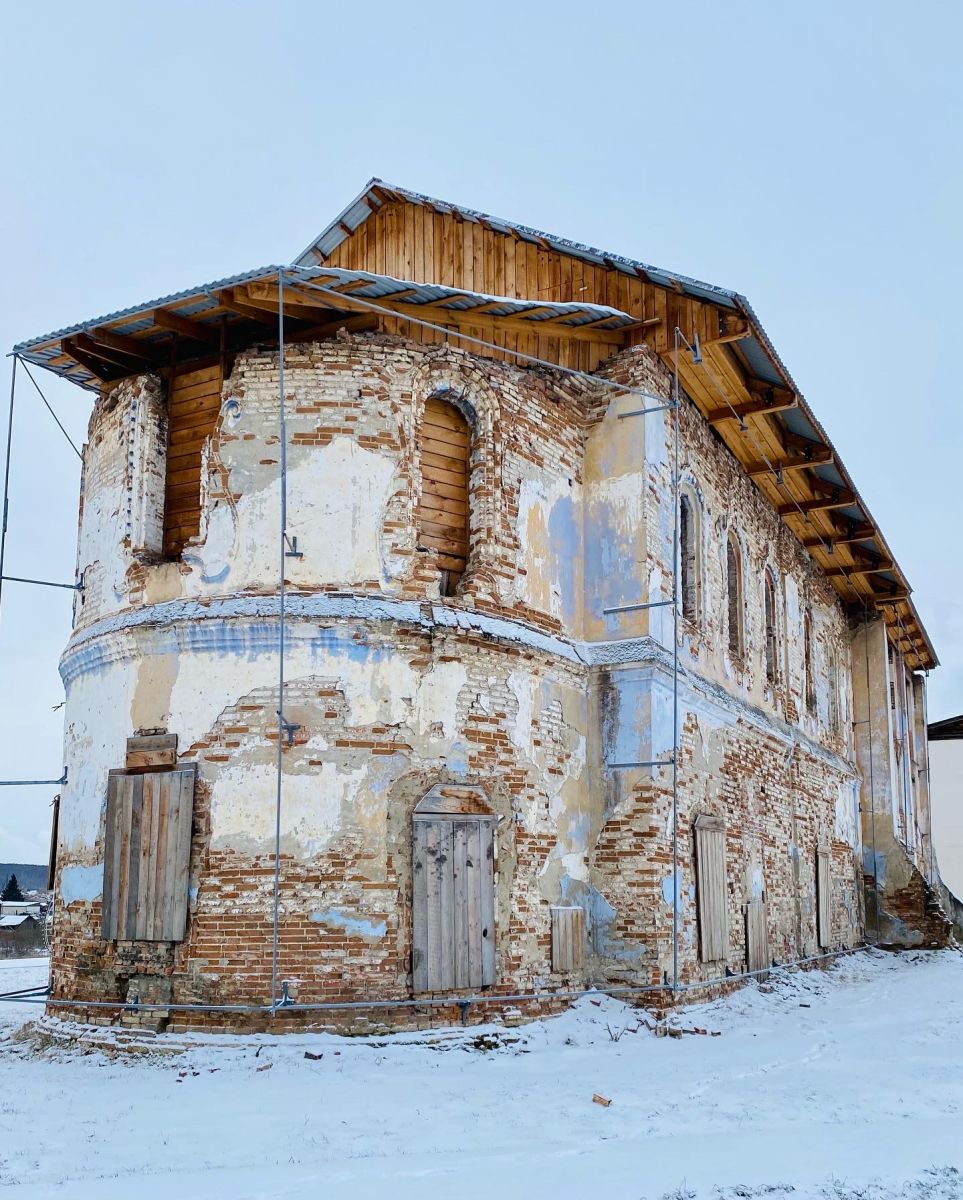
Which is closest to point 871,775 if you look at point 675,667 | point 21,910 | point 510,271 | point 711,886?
point 711,886

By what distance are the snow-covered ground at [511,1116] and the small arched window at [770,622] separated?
6.68m

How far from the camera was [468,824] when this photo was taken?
11.5 meters

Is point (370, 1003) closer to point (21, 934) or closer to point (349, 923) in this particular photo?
point (349, 923)

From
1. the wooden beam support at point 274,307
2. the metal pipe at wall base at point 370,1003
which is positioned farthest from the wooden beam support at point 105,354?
the metal pipe at wall base at point 370,1003

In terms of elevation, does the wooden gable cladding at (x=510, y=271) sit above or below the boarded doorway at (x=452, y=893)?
above

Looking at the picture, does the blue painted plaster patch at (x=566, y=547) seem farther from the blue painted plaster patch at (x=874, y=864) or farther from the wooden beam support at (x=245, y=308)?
the blue painted plaster patch at (x=874, y=864)

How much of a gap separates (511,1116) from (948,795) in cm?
3464

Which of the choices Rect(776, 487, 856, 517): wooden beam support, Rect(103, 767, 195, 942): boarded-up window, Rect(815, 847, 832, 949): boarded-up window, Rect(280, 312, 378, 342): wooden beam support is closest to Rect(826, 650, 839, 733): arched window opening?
Rect(815, 847, 832, 949): boarded-up window

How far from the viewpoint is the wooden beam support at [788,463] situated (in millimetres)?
17562

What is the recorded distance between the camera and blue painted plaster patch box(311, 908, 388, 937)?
1074 cm

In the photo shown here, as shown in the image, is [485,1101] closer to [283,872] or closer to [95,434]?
[283,872]

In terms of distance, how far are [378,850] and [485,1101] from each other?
2668 millimetres

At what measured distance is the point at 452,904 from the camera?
11.2m

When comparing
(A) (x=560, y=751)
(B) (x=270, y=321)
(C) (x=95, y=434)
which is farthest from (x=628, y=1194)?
(C) (x=95, y=434)
